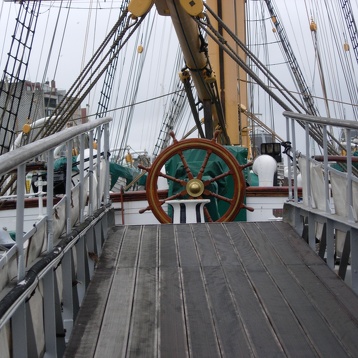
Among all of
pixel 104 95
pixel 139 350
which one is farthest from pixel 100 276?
pixel 104 95

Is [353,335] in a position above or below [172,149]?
below

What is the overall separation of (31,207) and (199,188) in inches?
131

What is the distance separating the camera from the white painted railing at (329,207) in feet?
12.5

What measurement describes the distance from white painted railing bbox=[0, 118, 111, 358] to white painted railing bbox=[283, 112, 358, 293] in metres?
1.71

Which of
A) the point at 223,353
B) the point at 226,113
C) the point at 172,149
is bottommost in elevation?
the point at 223,353

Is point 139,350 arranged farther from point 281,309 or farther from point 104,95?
point 104,95

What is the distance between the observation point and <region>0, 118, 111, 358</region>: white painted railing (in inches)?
98.3

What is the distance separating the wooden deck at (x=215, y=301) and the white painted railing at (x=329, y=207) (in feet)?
0.47

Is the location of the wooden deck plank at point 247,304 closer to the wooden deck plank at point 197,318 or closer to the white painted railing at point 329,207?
the wooden deck plank at point 197,318

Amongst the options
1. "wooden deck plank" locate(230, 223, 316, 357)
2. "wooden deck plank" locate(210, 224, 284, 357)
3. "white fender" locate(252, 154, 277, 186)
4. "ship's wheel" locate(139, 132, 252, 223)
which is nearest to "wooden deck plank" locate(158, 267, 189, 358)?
"wooden deck plank" locate(210, 224, 284, 357)

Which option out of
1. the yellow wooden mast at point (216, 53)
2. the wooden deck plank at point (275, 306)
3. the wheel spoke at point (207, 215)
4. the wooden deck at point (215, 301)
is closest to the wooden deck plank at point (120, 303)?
the wooden deck at point (215, 301)

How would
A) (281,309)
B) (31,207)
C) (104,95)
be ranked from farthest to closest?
(104,95)
(31,207)
(281,309)

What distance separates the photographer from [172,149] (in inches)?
283

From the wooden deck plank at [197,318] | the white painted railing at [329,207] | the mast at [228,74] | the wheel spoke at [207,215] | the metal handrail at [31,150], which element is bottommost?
the wooden deck plank at [197,318]
